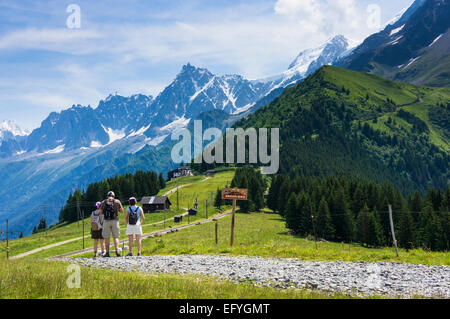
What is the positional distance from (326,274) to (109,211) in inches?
503

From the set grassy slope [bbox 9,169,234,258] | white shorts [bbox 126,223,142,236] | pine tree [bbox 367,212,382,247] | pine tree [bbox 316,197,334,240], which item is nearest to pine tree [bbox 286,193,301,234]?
pine tree [bbox 316,197,334,240]

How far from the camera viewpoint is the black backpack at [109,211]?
64.6ft

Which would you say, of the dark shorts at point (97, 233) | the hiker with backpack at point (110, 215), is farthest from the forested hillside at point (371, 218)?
the hiker with backpack at point (110, 215)

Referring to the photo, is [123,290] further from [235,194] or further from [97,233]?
[235,194]

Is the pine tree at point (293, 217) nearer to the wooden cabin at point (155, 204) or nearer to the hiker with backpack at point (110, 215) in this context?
the hiker with backpack at point (110, 215)

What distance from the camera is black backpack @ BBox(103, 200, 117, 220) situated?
64.6 ft

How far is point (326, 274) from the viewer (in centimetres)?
1355

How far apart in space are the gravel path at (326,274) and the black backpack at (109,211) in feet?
9.28

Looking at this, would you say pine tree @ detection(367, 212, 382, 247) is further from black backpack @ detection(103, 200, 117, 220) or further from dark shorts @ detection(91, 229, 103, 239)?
black backpack @ detection(103, 200, 117, 220)

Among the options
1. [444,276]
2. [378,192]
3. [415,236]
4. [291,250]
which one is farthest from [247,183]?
[444,276]
